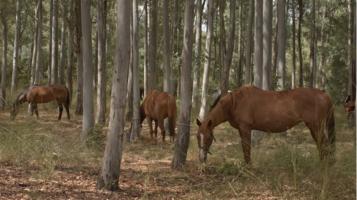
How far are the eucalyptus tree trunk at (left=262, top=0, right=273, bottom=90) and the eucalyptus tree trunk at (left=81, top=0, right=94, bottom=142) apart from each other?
424 cm

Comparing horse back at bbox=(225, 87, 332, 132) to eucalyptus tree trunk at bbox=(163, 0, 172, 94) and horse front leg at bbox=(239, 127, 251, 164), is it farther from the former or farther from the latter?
eucalyptus tree trunk at bbox=(163, 0, 172, 94)

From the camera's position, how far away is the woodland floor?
6453mm

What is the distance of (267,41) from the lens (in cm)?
1315

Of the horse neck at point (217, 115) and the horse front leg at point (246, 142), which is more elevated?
the horse neck at point (217, 115)

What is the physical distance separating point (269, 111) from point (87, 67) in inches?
153

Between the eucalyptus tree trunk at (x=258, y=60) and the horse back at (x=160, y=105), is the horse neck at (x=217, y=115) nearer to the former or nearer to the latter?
the eucalyptus tree trunk at (x=258, y=60)

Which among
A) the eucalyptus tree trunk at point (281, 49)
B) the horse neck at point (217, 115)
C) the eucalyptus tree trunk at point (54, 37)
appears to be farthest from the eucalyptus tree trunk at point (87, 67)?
the eucalyptus tree trunk at point (54, 37)

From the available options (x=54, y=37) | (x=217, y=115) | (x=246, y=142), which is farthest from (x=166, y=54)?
(x=54, y=37)

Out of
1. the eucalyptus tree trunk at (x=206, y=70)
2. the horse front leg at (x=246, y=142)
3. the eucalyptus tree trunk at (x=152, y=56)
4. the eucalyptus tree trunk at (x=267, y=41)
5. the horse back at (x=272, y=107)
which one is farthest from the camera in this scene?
the eucalyptus tree trunk at (x=206, y=70)

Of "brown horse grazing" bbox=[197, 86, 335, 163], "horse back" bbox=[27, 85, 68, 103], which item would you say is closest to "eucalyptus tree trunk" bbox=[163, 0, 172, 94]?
"brown horse grazing" bbox=[197, 86, 335, 163]

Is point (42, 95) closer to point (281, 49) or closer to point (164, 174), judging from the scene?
point (281, 49)

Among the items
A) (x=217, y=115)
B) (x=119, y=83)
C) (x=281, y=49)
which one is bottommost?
(x=217, y=115)

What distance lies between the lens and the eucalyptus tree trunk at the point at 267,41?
1228 centimetres

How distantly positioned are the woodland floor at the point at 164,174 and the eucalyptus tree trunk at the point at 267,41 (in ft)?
5.97
